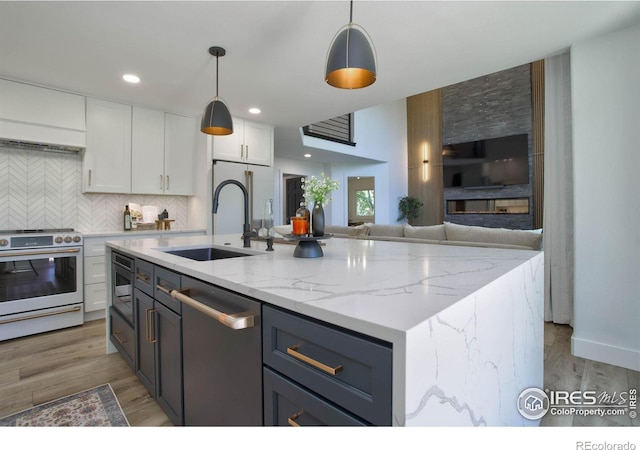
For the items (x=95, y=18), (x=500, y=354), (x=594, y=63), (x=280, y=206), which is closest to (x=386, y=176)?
(x=280, y=206)

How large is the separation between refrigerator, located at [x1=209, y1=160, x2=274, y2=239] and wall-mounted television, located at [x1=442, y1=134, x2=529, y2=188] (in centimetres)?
490

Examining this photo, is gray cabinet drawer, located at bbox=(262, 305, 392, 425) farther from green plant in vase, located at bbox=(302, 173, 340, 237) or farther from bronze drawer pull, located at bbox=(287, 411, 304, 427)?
green plant in vase, located at bbox=(302, 173, 340, 237)

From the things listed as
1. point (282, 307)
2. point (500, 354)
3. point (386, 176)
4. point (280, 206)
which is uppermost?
point (386, 176)

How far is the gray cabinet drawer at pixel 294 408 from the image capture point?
732mm

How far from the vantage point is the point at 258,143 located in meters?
4.66

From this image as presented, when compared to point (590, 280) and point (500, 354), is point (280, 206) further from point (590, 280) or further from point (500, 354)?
point (500, 354)

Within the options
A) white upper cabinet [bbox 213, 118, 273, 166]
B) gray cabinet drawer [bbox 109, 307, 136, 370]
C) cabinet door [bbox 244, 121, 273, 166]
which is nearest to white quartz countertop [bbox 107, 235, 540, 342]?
gray cabinet drawer [bbox 109, 307, 136, 370]

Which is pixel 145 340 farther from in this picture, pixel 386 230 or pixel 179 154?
pixel 179 154

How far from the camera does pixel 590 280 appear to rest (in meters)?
2.47

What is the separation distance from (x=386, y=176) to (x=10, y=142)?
6843mm

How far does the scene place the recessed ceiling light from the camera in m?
2.99

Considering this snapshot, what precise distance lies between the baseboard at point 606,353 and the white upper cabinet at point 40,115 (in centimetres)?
499

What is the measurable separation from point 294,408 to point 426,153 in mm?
8322

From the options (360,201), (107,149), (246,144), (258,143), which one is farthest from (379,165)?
(107,149)
